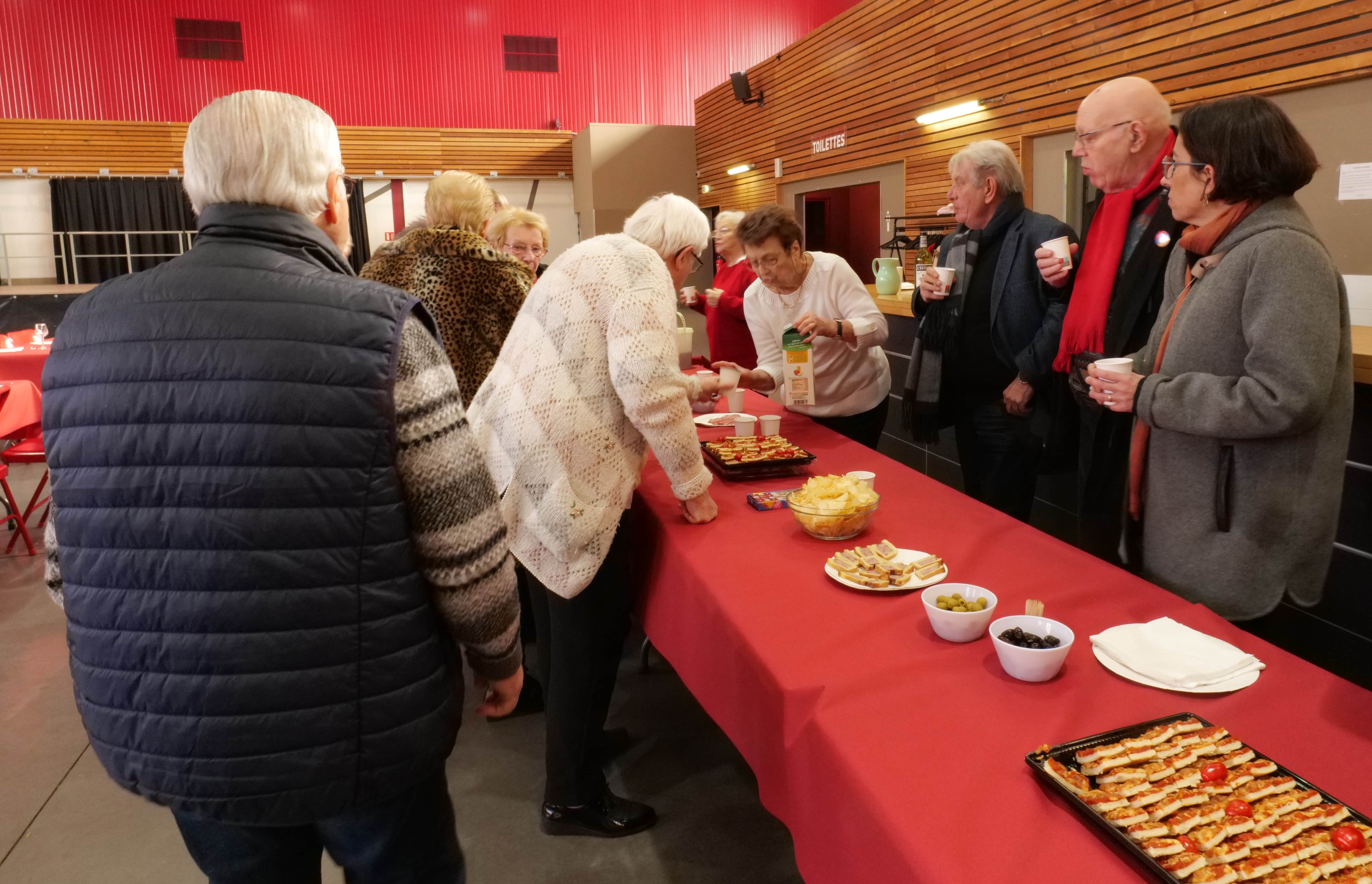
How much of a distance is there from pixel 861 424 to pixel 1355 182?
282cm

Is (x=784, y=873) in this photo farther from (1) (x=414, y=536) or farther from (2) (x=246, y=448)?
(2) (x=246, y=448)

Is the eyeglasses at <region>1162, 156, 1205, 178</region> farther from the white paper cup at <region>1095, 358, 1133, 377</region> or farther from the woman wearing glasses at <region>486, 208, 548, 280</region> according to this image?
the woman wearing glasses at <region>486, 208, 548, 280</region>

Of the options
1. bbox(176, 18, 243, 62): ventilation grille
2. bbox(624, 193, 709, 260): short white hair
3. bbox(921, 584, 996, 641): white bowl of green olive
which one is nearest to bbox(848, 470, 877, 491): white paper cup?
bbox(921, 584, 996, 641): white bowl of green olive

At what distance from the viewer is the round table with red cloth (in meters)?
6.03

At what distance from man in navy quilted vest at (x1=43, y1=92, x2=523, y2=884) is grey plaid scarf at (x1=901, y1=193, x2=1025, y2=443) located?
95.6 inches

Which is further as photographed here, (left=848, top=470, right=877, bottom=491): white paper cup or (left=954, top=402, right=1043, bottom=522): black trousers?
(left=954, top=402, right=1043, bottom=522): black trousers

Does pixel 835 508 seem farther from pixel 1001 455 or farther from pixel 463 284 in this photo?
pixel 463 284

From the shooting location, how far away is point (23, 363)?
20.2ft

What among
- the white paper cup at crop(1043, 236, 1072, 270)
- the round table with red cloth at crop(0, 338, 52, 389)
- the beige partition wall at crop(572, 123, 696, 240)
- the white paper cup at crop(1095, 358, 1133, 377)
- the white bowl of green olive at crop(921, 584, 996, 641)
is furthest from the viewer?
the beige partition wall at crop(572, 123, 696, 240)

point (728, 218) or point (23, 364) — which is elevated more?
point (728, 218)

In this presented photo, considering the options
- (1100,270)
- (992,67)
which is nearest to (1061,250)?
(1100,270)

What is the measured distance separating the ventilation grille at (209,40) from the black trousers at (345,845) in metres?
15.4

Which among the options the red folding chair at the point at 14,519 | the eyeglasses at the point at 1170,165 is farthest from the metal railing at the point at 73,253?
the eyeglasses at the point at 1170,165

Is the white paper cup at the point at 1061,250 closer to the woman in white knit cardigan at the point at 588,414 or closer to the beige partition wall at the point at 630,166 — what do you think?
the woman in white knit cardigan at the point at 588,414
